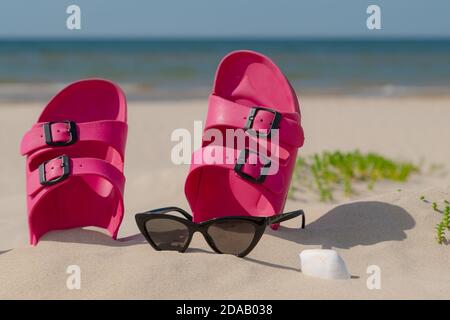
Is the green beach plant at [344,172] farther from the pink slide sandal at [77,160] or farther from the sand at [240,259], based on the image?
the pink slide sandal at [77,160]

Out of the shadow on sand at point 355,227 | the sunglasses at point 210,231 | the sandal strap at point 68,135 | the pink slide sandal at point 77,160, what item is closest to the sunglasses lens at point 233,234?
the sunglasses at point 210,231

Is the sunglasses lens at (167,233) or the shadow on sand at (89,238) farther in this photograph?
the shadow on sand at (89,238)

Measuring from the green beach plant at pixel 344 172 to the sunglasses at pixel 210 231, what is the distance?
1.63 metres

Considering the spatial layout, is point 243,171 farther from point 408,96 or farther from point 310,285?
point 408,96

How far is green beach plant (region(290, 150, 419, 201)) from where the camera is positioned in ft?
14.0

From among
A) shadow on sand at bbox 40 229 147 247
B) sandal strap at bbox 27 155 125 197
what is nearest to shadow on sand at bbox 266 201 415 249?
shadow on sand at bbox 40 229 147 247

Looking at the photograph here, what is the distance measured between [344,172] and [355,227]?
1.45 metres

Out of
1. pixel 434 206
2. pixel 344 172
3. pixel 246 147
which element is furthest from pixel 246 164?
pixel 344 172

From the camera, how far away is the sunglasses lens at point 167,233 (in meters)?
2.63

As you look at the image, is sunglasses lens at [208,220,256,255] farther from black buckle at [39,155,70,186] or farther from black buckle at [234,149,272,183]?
black buckle at [39,155,70,186]

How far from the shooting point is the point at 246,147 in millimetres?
3078

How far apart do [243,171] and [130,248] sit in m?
0.60

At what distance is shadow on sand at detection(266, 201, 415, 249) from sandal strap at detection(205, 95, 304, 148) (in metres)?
0.40
